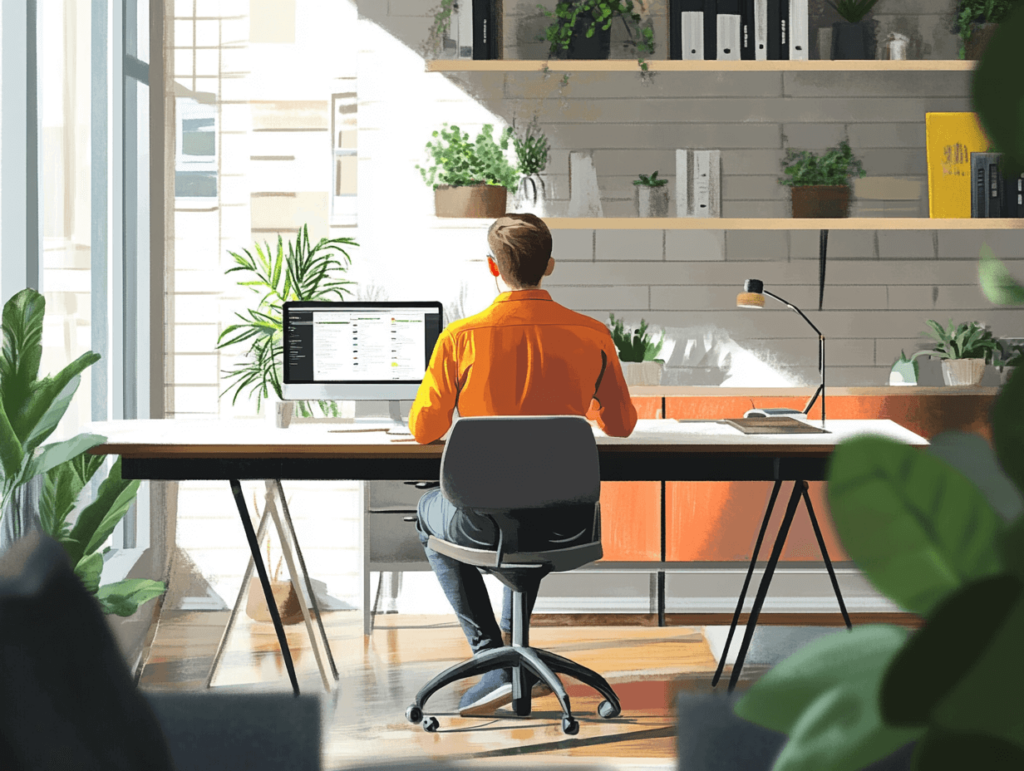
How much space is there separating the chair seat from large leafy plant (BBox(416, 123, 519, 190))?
1683 mm

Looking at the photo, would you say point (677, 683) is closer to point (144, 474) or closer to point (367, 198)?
point (144, 474)

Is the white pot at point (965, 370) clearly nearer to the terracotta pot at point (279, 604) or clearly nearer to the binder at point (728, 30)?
the binder at point (728, 30)

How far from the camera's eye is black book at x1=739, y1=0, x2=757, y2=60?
376 centimetres

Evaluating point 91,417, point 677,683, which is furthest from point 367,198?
point 677,683

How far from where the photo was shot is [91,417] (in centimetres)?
353

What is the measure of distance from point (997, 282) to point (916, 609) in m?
0.08

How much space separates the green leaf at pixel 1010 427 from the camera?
0.18m

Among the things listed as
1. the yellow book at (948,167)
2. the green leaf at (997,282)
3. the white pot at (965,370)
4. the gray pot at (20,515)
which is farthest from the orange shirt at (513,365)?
the green leaf at (997,282)

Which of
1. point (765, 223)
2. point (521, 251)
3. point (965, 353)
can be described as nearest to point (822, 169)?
point (765, 223)

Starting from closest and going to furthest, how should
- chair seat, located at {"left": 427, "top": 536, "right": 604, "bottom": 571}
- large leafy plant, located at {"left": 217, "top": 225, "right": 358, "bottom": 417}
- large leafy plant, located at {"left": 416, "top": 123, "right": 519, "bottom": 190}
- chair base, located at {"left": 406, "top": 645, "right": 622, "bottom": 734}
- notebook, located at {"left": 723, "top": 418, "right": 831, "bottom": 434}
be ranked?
1. chair seat, located at {"left": 427, "top": 536, "right": 604, "bottom": 571}
2. chair base, located at {"left": 406, "top": 645, "right": 622, "bottom": 734}
3. notebook, located at {"left": 723, "top": 418, "right": 831, "bottom": 434}
4. large leafy plant, located at {"left": 217, "top": 225, "right": 358, "bottom": 417}
5. large leafy plant, located at {"left": 416, "top": 123, "right": 519, "bottom": 190}

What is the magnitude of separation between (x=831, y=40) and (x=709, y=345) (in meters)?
1.27

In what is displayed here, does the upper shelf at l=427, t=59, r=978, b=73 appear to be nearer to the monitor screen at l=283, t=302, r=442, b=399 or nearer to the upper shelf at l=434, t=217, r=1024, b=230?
the upper shelf at l=434, t=217, r=1024, b=230

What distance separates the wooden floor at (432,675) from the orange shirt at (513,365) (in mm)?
824

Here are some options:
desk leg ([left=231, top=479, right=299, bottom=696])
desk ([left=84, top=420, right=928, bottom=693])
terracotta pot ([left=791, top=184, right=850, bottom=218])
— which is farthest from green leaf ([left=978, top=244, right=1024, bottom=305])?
terracotta pot ([left=791, top=184, right=850, bottom=218])
